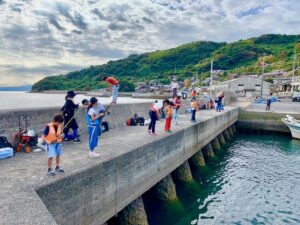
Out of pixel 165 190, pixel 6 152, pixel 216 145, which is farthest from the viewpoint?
pixel 216 145

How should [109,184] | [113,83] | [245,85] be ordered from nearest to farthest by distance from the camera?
[109,184], [113,83], [245,85]

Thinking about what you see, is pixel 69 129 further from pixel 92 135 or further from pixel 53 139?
pixel 53 139

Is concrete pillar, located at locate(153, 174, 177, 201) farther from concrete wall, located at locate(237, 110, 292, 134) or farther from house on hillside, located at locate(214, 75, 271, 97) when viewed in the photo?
house on hillside, located at locate(214, 75, 271, 97)

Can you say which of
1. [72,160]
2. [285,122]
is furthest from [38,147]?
[285,122]

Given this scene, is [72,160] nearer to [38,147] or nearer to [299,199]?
[38,147]

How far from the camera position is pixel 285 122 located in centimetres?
2617

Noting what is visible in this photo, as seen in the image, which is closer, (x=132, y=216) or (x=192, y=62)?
(x=132, y=216)

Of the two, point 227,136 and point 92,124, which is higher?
point 92,124

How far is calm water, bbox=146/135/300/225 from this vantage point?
955 centimetres

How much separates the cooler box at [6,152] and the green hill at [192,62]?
93.6 m

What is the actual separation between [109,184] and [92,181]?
0.73 m

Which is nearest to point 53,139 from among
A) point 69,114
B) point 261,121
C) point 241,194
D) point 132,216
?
point 69,114

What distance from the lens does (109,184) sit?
6441 mm

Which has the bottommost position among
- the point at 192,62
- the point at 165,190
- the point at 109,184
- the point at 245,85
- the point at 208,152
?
the point at 208,152
